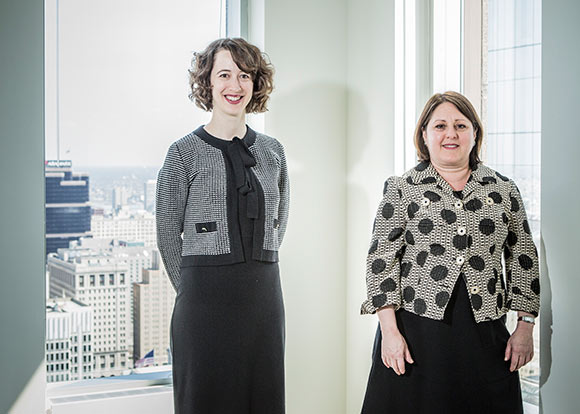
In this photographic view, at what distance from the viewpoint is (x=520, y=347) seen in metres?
1.95

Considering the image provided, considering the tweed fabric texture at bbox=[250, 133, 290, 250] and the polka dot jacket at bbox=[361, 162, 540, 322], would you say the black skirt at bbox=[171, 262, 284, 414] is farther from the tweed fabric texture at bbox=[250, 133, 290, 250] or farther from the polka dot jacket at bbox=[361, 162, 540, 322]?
the polka dot jacket at bbox=[361, 162, 540, 322]

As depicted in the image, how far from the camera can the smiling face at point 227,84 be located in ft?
7.41

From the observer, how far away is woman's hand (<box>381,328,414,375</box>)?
200cm

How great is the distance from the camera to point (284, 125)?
288cm

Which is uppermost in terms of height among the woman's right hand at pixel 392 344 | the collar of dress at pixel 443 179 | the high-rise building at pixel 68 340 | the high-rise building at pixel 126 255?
the collar of dress at pixel 443 179

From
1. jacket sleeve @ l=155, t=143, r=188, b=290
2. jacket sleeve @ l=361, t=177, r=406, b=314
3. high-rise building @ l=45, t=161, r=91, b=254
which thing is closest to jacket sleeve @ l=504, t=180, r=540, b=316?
jacket sleeve @ l=361, t=177, r=406, b=314

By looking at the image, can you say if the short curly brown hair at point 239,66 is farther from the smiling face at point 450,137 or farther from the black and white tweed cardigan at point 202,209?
the smiling face at point 450,137

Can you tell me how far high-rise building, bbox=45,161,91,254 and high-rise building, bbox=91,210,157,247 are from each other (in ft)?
0.13

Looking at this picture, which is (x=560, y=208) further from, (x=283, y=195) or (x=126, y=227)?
(x=126, y=227)

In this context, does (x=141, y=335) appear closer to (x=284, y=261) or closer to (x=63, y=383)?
(x=63, y=383)

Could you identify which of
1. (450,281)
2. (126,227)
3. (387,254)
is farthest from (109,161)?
(450,281)

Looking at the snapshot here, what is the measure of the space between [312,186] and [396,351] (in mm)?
1098

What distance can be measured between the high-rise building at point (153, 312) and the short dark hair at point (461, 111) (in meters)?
1.26

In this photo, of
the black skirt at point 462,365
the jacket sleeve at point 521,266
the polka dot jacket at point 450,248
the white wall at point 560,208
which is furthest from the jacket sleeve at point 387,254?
the white wall at point 560,208
